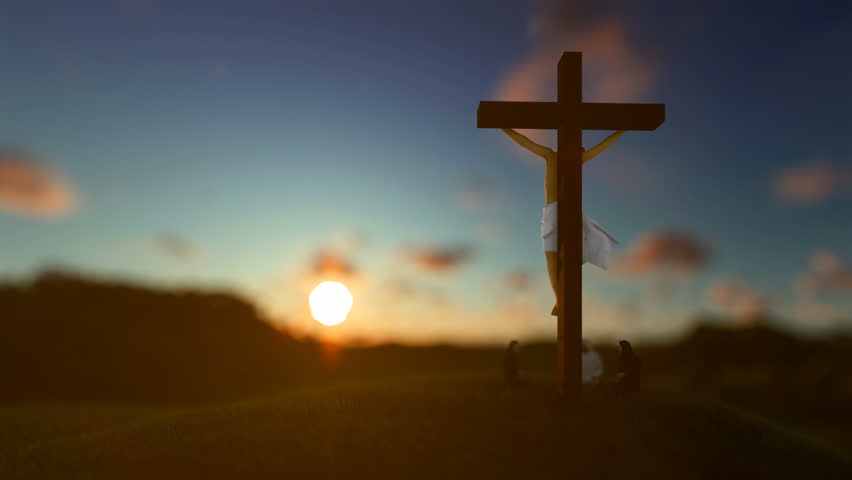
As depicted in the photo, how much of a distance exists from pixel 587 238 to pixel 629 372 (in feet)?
→ 7.19

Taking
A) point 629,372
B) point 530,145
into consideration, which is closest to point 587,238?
point 530,145

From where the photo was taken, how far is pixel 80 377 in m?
15.9

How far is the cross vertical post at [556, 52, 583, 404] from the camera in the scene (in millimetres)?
9219

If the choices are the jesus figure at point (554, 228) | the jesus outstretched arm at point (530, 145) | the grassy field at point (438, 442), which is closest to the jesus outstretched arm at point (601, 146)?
the jesus figure at point (554, 228)

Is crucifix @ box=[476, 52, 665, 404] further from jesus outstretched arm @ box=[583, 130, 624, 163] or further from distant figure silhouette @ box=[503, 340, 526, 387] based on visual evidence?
distant figure silhouette @ box=[503, 340, 526, 387]

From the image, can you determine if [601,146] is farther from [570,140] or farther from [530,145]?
[530,145]

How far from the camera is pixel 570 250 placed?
30.7 feet

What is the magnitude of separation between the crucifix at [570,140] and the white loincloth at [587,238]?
11 cm

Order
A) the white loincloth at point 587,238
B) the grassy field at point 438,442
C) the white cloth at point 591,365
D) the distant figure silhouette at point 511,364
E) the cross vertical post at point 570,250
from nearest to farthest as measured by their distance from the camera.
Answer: the grassy field at point 438,442 → the cross vertical post at point 570,250 → the white loincloth at point 587,238 → the distant figure silhouette at point 511,364 → the white cloth at point 591,365

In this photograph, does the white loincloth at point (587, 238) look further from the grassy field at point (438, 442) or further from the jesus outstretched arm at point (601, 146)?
the grassy field at point (438, 442)

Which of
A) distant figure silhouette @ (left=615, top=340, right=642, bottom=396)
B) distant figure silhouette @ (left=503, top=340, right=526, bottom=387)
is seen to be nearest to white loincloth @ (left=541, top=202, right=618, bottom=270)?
distant figure silhouette @ (left=615, top=340, right=642, bottom=396)

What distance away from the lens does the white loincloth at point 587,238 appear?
31.6 ft

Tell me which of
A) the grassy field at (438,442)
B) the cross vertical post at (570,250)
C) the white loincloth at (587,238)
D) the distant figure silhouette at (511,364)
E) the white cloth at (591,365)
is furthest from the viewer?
the white cloth at (591,365)

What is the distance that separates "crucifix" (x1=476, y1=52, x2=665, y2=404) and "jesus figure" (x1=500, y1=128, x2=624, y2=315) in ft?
0.36
